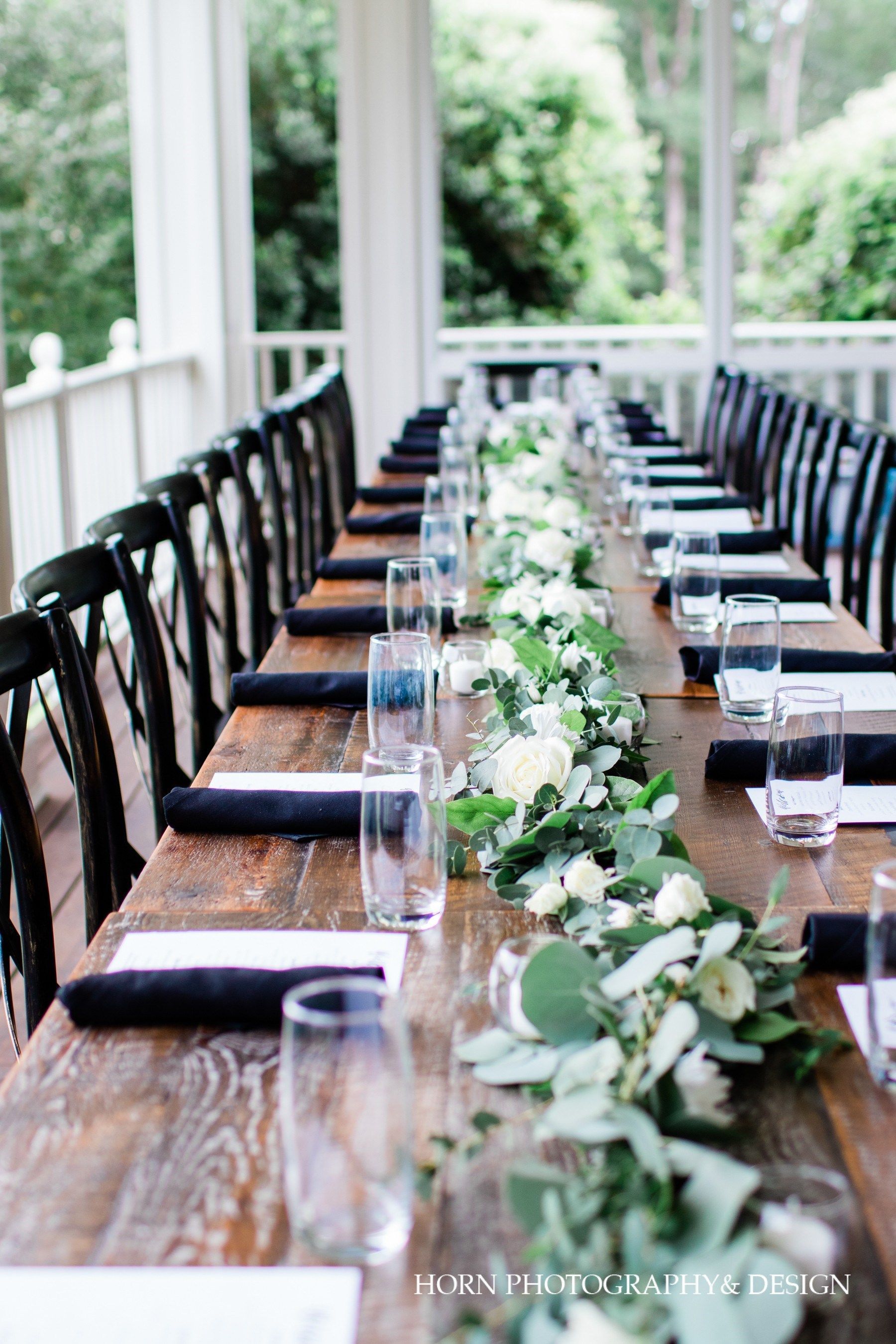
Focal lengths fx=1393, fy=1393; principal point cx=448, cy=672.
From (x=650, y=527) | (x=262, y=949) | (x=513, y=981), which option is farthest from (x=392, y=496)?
(x=513, y=981)

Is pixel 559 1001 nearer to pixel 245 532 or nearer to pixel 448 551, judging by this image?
pixel 448 551

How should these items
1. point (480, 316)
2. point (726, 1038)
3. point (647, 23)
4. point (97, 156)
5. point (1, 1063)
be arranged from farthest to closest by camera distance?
point (97, 156) → point (480, 316) → point (647, 23) → point (1, 1063) → point (726, 1038)

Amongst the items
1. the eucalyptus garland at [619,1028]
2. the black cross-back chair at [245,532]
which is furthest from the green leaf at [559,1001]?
the black cross-back chair at [245,532]

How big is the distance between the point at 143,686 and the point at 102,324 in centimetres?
690

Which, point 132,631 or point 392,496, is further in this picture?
point 392,496

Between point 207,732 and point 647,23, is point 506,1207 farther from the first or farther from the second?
point 647,23

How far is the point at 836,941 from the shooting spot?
1.10m

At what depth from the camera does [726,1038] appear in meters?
0.91

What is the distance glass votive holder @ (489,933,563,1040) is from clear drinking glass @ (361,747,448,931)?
18 cm

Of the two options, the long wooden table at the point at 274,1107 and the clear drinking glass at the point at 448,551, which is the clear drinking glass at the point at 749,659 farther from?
the clear drinking glass at the point at 448,551

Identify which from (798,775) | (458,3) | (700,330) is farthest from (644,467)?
(458,3)

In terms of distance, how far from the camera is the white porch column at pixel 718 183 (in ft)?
21.3

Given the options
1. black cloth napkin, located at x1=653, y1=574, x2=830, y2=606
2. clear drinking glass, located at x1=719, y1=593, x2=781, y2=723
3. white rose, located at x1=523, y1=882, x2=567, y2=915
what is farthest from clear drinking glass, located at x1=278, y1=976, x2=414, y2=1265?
black cloth napkin, located at x1=653, y1=574, x2=830, y2=606

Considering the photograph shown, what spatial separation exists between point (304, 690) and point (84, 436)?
3.31 metres
